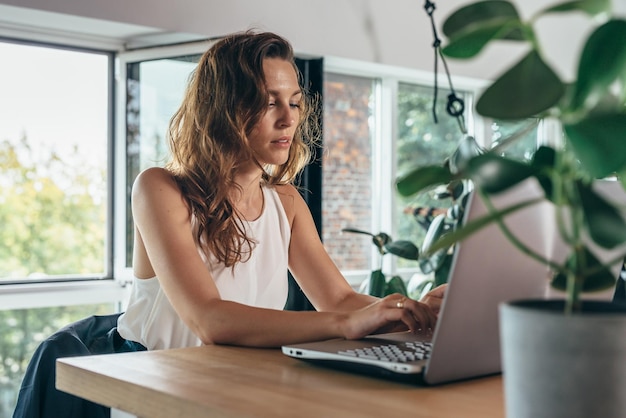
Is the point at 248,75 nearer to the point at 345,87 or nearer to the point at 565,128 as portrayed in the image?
the point at 565,128

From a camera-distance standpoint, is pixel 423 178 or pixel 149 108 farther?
pixel 149 108

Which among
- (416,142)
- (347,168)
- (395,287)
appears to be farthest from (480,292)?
(416,142)

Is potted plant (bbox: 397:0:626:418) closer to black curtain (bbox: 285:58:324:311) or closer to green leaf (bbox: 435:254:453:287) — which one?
green leaf (bbox: 435:254:453:287)

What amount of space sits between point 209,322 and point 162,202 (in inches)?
15.7

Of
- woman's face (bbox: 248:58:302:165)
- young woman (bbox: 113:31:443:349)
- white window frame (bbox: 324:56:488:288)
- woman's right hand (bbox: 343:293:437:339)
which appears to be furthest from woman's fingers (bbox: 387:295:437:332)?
white window frame (bbox: 324:56:488:288)

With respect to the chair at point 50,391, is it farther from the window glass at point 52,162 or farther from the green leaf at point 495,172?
the window glass at point 52,162

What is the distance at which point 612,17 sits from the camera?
2.59ft

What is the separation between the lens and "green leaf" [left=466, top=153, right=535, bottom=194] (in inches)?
29.0

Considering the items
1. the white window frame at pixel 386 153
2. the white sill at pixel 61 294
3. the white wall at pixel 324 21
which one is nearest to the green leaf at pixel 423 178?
the white wall at pixel 324 21

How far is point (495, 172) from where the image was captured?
→ 74 centimetres

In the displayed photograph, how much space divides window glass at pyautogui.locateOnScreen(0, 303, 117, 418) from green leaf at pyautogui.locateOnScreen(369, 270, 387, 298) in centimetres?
140

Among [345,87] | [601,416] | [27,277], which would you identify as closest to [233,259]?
[601,416]

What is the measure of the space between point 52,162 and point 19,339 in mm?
824

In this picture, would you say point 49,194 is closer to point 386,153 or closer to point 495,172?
point 386,153
